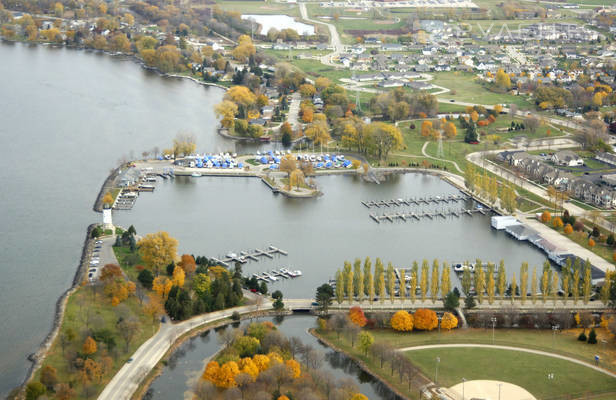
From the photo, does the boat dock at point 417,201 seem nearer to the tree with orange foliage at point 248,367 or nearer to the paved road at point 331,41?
the tree with orange foliage at point 248,367

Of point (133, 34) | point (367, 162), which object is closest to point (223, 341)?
point (367, 162)

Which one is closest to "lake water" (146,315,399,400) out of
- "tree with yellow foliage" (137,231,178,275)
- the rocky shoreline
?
the rocky shoreline

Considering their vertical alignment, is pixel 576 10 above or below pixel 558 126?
above

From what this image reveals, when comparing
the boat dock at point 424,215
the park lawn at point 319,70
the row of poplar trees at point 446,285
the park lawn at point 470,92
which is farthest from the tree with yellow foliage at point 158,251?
the park lawn at point 319,70

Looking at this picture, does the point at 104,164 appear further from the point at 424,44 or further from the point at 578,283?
the point at 424,44

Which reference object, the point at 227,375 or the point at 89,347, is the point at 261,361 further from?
the point at 89,347

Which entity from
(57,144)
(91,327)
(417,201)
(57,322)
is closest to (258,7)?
(57,144)
